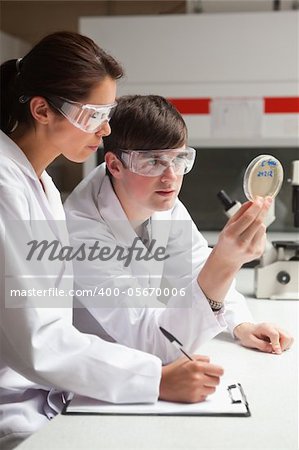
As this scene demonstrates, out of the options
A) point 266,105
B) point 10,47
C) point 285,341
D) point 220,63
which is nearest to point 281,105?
point 266,105

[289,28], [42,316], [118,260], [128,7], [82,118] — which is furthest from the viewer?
[128,7]

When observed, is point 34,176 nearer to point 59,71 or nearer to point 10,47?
point 59,71

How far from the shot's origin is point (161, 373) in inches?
55.4

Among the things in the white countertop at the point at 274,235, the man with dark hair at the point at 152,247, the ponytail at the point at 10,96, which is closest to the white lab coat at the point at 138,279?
the man with dark hair at the point at 152,247

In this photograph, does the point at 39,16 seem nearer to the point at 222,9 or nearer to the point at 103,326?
the point at 222,9

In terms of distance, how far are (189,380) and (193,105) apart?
113 inches

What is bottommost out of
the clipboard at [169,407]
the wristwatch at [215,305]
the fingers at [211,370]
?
the clipboard at [169,407]

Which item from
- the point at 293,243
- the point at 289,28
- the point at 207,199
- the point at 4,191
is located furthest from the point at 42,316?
the point at 207,199

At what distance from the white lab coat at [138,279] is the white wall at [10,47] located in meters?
2.92

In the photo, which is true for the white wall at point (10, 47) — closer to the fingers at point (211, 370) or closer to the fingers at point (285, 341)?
the fingers at point (285, 341)

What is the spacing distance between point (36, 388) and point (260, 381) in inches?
21.8

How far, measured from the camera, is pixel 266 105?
13.0 ft

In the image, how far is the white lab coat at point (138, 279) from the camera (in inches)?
62.0

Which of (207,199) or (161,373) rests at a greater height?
(161,373)
